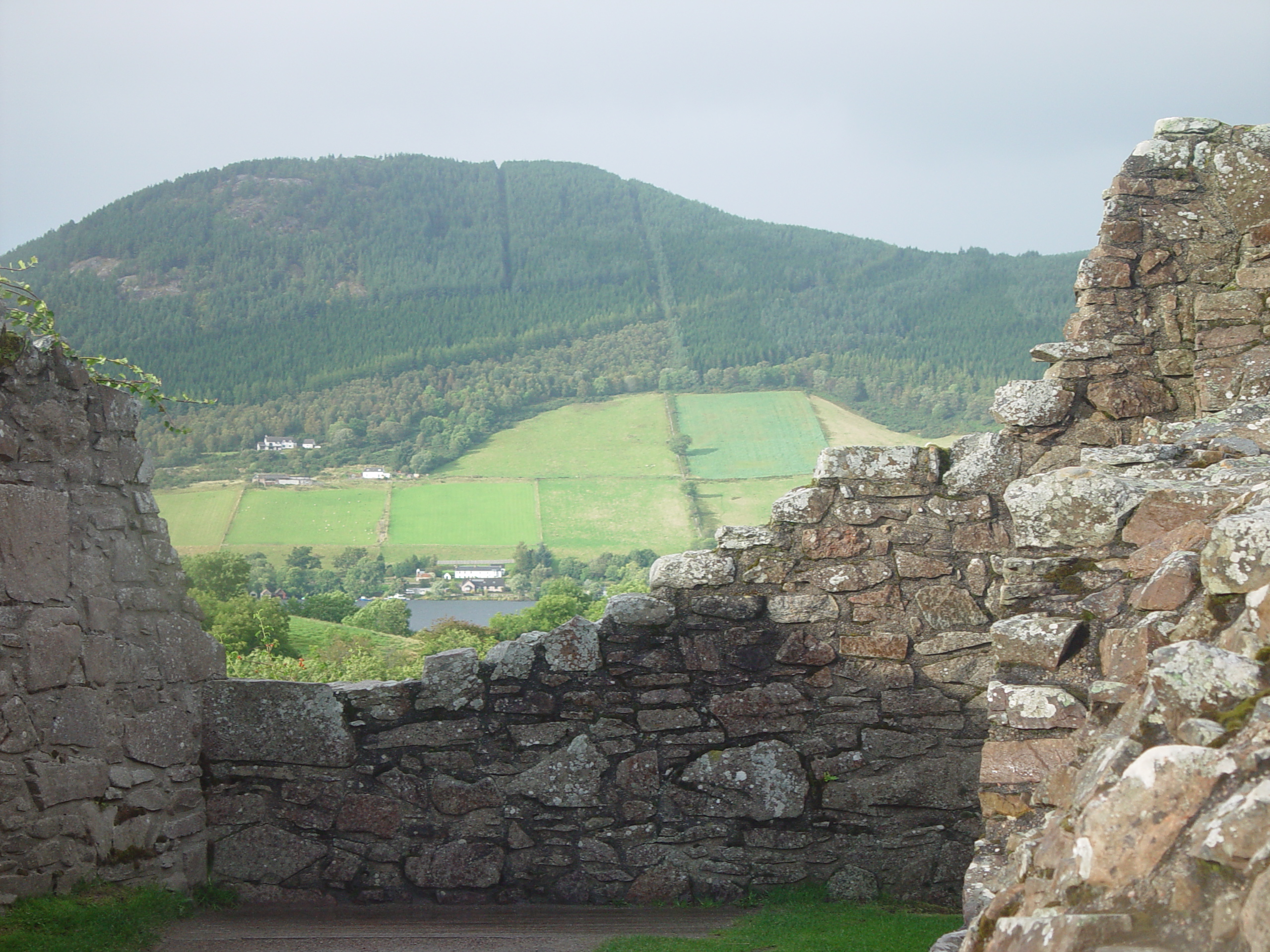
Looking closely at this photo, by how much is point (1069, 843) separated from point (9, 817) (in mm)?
5367

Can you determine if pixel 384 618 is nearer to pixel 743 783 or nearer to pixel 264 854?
pixel 264 854

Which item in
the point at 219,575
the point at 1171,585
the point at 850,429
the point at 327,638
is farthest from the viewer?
the point at 850,429

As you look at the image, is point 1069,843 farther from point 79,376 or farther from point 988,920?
point 79,376

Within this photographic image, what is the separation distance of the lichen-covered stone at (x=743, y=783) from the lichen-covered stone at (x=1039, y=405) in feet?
8.58

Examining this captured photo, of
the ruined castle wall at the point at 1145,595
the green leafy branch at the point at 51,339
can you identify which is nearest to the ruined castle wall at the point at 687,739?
the ruined castle wall at the point at 1145,595

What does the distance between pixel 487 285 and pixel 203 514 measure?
76.9ft

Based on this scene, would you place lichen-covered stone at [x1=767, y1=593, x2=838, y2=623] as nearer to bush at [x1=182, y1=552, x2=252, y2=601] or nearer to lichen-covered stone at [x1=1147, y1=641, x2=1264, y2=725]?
lichen-covered stone at [x1=1147, y1=641, x2=1264, y2=725]

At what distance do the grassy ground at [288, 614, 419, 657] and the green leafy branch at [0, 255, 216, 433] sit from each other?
423 cm

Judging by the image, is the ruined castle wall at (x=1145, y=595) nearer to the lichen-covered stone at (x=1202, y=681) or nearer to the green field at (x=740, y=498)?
the lichen-covered stone at (x=1202, y=681)

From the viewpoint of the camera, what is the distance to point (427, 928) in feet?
19.5

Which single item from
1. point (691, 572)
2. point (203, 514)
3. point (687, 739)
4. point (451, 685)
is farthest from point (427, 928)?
point (203, 514)

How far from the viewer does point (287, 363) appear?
34.6m

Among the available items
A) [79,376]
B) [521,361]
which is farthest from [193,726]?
[521,361]

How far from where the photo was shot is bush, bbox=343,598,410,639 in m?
12.5
